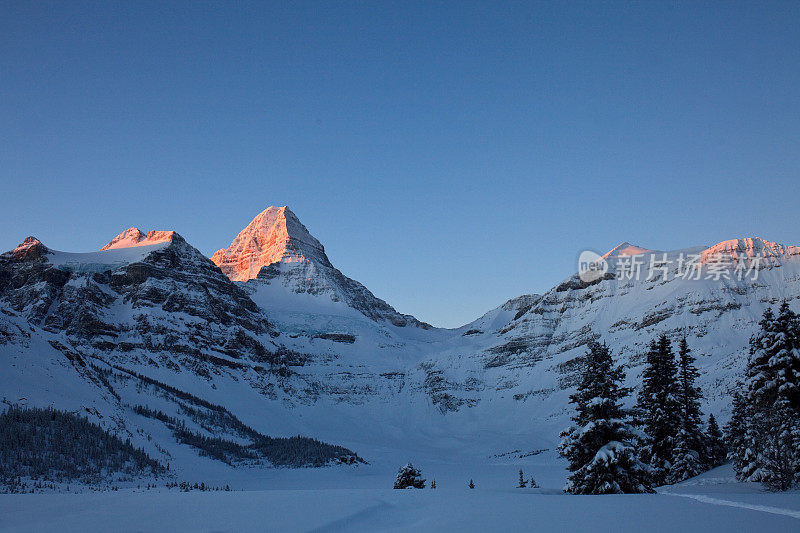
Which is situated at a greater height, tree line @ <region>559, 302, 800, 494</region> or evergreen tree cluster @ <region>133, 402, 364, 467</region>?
tree line @ <region>559, 302, 800, 494</region>

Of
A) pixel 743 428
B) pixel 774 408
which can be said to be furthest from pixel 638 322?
pixel 774 408

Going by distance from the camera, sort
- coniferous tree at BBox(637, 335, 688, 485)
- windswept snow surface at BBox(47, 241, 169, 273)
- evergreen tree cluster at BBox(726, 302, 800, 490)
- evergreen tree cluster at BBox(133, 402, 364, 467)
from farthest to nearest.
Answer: windswept snow surface at BBox(47, 241, 169, 273) → evergreen tree cluster at BBox(133, 402, 364, 467) → coniferous tree at BBox(637, 335, 688, 485) → evergreen tree cluster at BBox(726, 302, 800, 490)

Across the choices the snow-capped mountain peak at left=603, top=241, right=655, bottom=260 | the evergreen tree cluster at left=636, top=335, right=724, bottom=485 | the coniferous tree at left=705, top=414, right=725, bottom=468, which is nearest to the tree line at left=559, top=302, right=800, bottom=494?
the evergreen tree cluster at left=636, top=335, right=724, bottom=485

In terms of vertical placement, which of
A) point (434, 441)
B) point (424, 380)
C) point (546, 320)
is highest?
point (546, 320)

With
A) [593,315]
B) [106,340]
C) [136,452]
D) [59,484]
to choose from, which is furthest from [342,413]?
[59,484]

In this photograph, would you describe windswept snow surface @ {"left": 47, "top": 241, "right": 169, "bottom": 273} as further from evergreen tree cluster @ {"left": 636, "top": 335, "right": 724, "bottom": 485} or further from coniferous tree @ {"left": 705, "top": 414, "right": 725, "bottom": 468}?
coniferous tree @ {"left": 705, "top": 414, "right": 725, "bottom": 468}

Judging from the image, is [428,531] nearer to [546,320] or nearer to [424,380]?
[424,380]

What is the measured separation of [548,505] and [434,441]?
8969cm

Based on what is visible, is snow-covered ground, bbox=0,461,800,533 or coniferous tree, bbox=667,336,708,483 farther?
coniferous tree, bbox=667,336,708,483

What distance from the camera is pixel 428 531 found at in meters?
8.24

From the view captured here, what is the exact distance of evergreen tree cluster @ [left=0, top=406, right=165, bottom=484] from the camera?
80.6ft

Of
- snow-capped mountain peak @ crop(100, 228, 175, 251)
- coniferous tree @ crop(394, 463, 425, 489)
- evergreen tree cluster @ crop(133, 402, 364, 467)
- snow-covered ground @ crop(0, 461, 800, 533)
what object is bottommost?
evergreen tree cluster @ crop(133, 402, 364, 467)

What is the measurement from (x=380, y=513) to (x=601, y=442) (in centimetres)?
1252

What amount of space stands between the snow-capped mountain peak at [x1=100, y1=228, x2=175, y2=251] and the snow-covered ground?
530ft
